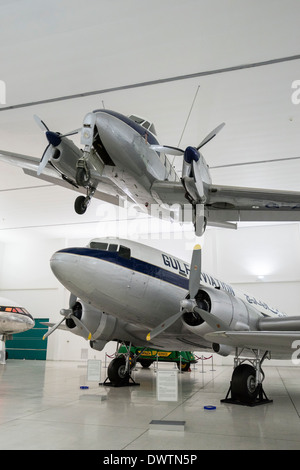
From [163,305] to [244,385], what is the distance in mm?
2817

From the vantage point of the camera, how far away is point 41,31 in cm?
770

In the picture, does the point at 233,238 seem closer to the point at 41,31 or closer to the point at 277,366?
the point at 277,366

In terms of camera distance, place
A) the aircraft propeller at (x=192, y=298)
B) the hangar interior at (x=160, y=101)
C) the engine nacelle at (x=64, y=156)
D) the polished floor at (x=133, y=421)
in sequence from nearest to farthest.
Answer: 1. the polished floor at (x=133, y=421)
2. the hangar interior at (x=160, y=101)
3. the engine nacelle at (x=64, y=156)
4. the aircraft propeller at (x=192, y=298)

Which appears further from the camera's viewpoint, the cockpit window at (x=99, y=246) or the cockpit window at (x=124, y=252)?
the cockpit window at (x=99, y=246)

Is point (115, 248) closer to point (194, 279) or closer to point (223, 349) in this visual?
point (194, 279)

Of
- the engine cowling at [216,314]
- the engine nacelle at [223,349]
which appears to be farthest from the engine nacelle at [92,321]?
the engine nacelle at [223,349]

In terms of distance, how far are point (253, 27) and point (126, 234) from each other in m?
17.0

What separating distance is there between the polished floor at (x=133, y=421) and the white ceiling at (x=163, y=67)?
25.4 ft

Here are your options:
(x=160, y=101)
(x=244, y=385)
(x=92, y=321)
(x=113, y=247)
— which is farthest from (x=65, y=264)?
(x=160, y=101)

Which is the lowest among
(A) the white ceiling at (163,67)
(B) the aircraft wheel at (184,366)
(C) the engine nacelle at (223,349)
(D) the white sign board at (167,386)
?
(B) the aircraft wheel at (184,366)

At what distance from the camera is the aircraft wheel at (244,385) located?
8.27 metres

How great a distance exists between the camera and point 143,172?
7930 millimetres

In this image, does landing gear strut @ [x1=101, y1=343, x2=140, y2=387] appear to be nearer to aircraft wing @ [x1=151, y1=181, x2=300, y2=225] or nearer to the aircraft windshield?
the aircraft windshield

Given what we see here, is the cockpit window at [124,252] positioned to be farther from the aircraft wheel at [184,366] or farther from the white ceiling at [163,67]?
the aircraft wheel at [184,366]
